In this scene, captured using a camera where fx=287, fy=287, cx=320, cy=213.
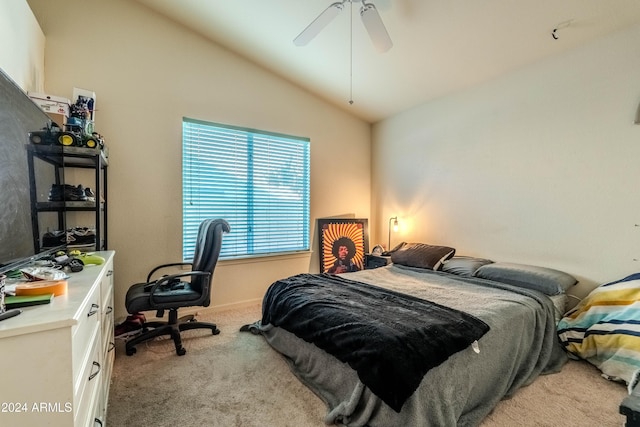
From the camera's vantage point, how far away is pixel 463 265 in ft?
9.63

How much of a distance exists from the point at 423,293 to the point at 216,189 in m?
2.46

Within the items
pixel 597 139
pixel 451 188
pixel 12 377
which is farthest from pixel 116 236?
pixel 597 139

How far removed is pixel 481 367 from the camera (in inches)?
63.9

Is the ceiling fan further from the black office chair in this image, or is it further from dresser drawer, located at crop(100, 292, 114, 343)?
dresser drawer, located at crop(100, 292, 114, 343)

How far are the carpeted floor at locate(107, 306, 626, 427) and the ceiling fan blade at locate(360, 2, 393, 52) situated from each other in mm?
2463

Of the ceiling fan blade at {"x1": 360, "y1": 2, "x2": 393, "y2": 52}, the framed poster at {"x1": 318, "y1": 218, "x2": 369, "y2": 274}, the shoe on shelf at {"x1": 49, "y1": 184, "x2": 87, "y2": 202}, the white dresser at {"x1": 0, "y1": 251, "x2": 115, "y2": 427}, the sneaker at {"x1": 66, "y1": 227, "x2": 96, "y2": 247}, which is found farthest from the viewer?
the framed poster at {"x1": 318, "y1": 218, "x2": 369, "y2": 274}

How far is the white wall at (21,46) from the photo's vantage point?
5.85 feet

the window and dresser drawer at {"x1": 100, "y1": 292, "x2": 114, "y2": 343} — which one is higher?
the window

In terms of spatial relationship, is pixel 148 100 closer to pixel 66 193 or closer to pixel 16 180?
pixel 66 193

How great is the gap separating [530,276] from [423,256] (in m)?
1.01

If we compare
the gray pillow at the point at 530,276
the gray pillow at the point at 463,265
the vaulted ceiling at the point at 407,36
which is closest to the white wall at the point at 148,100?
the vaulted ceiling at the point at 407,36

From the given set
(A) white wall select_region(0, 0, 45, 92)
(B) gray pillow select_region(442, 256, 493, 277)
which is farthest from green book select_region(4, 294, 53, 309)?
(B) gray pillow select_region(442, 256, 493, 277)

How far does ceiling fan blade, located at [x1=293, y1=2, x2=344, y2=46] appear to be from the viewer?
75.7 inches

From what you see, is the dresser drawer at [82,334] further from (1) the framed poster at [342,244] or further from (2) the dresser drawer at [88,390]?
(1) the framed poster at [342,244]
